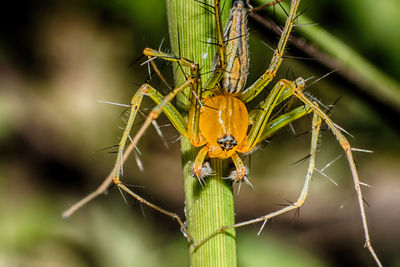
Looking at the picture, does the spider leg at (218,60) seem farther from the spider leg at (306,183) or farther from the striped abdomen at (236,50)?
the spider leg at (306,183)

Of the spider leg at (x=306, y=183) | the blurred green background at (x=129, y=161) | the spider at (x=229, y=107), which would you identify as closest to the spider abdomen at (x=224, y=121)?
the spider at (x=229, y=107)

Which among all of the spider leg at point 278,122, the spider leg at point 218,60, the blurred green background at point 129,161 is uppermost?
the spider leg at point 218,60

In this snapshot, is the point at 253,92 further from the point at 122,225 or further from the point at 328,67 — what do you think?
the point at 122,225

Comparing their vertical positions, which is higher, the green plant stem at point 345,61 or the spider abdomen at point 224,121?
the green plant stem at point 345,61

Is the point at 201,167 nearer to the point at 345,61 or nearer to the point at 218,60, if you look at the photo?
the point at 218,60

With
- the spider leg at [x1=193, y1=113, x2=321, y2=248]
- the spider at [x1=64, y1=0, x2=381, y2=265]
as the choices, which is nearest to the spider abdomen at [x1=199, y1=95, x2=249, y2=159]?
the spider at [x1=64, y1=0, x2=381, y2=265]
